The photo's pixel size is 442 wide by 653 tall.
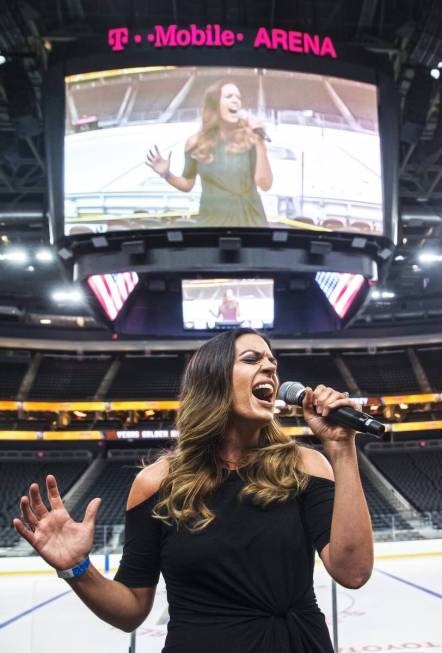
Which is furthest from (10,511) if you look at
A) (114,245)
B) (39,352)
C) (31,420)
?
(114,245)

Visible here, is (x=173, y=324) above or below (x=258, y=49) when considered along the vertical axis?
below

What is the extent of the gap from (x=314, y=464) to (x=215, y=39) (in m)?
7.51

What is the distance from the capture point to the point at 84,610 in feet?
20.4

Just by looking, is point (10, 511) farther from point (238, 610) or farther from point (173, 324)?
point (238, 610)

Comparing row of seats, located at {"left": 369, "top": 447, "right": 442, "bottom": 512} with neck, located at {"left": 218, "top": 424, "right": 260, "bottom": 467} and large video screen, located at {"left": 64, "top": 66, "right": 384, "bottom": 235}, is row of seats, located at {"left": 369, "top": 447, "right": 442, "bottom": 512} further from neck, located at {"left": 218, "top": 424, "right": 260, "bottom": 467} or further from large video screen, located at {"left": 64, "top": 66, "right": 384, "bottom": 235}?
neck, located at {"left": 218, "top": 424, "right": 260, "bottom": 467}

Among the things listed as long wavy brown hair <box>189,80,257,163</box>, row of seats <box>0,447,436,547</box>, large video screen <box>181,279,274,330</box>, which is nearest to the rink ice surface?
large video screen <box>181,279,274,330</box>

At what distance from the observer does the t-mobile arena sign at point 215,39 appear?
7.88 m

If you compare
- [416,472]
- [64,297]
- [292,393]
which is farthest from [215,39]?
[416,472]

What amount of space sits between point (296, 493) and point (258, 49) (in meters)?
7.67

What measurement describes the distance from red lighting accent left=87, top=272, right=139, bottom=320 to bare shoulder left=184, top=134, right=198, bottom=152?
2106 mm

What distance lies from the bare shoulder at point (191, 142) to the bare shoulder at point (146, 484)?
6.58 m

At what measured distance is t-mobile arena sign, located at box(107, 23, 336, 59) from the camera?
310 inches

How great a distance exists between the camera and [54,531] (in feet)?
5.15

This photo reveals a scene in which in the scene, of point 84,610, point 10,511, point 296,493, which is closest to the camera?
point 296,493
